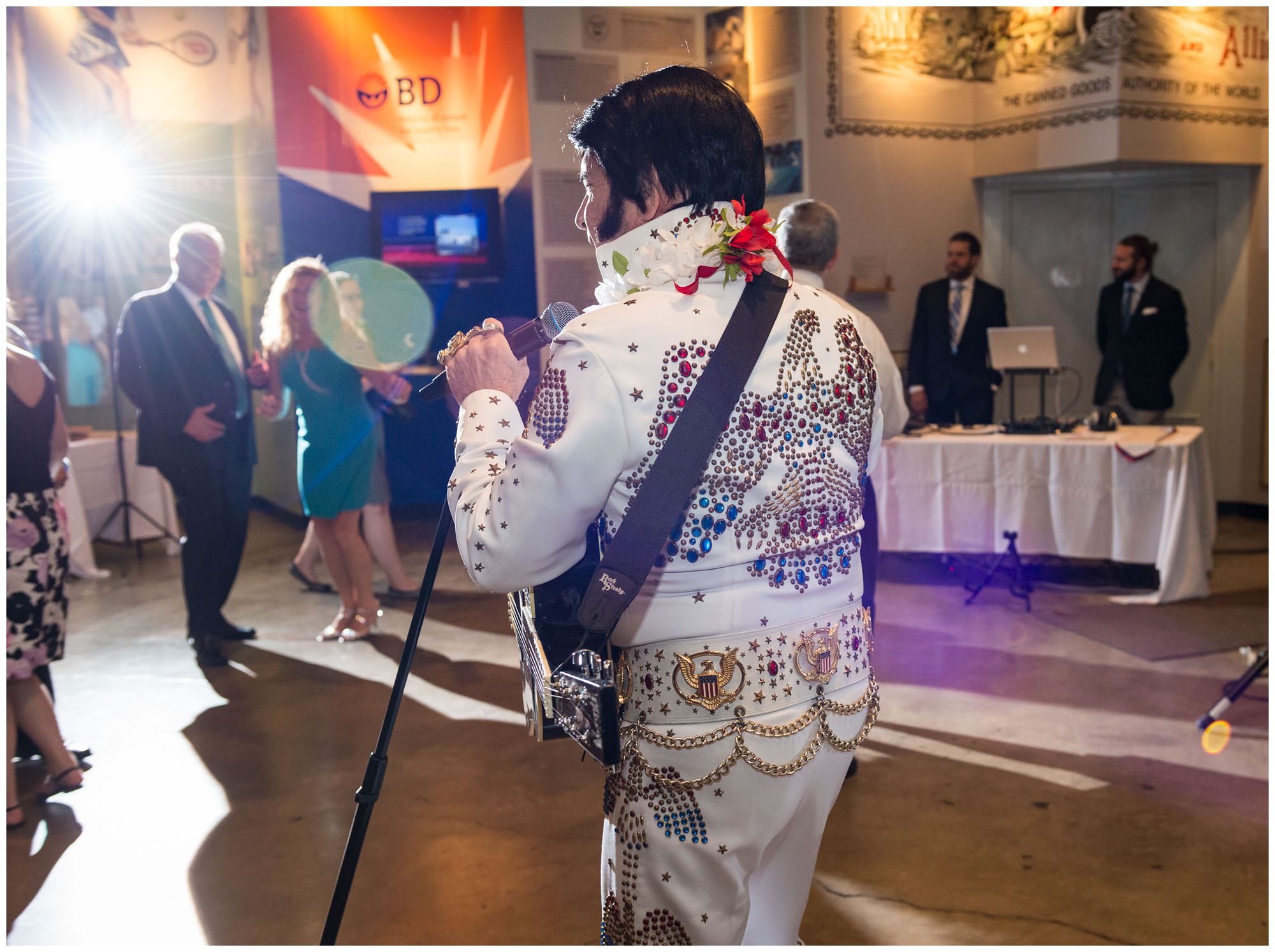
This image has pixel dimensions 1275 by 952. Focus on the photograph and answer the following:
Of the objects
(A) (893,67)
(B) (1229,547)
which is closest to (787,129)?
(A) (893,67)

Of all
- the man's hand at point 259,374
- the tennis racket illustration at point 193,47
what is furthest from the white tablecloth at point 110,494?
the tennis racket illustration at point 193,47

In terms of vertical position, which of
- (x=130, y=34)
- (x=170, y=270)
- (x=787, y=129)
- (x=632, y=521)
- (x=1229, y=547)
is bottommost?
(x=1229, y=547)

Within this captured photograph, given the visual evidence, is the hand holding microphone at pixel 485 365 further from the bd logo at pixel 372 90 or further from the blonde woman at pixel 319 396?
the bd logo at pixel 372 90

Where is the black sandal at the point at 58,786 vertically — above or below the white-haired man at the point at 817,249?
below

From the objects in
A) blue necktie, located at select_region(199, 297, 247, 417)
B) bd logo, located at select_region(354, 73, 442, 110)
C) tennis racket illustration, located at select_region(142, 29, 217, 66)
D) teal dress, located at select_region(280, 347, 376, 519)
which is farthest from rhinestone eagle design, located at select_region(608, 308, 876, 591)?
tennis racket illustration, located at select_region(142, 29, 217, 66)

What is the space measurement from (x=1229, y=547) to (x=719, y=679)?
5998 mm

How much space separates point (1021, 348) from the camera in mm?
5562

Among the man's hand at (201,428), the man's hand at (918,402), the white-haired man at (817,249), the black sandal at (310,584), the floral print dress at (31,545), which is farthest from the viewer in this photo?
the man's hand at (918,402)

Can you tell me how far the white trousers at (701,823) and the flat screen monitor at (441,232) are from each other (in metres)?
6.52

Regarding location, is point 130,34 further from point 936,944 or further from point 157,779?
point 936,944

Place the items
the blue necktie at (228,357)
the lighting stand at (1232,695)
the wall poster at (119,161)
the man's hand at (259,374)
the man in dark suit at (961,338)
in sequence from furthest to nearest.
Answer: the wall poster at (119,161) → the man in dark suit at (961,338) → the man's hand at (259,374) → the blue necktie at (228,357) → the lighting stand at (1232,695)

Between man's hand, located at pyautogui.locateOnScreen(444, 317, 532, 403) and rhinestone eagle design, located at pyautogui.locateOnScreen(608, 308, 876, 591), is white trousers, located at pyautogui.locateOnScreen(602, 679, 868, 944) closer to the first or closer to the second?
rhinestone eagle design, located at pyautogui.locateOnScreen(608, 308, 876, 591)

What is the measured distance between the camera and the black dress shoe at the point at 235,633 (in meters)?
4.61

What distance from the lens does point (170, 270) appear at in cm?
827
